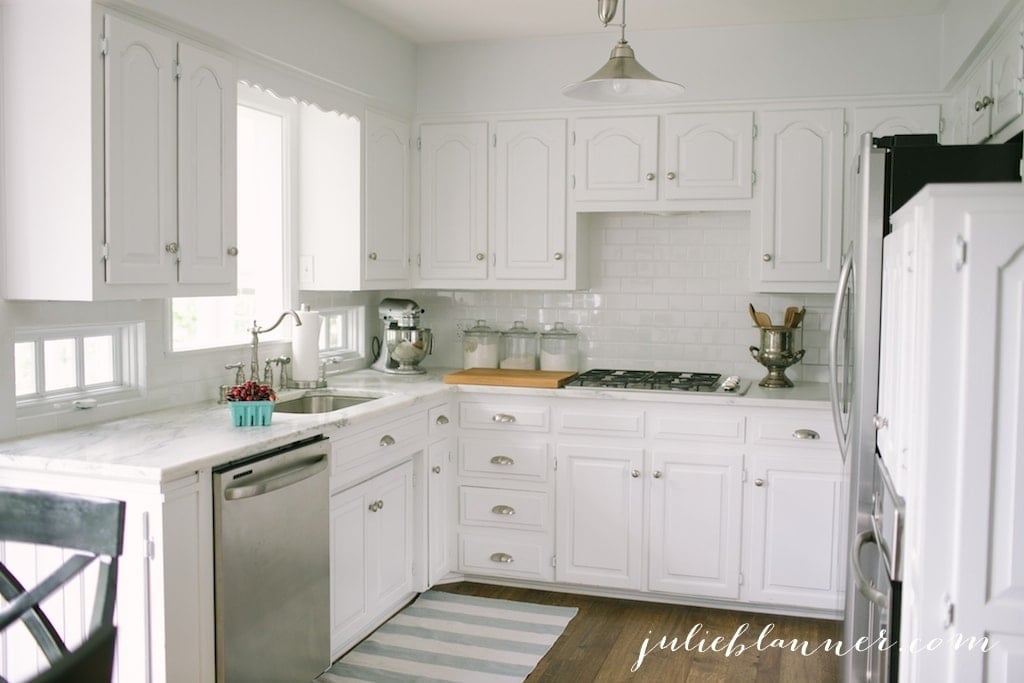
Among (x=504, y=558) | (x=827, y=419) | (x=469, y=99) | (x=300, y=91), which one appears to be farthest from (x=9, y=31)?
(x=827, y=419)

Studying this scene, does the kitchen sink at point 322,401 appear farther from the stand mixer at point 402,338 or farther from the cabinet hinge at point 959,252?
the cabinet hinge at point 959,252

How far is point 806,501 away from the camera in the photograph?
151 inches

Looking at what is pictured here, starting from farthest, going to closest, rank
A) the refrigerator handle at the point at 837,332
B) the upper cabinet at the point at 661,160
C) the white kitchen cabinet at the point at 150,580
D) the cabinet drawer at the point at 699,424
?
the upper cabinet at the point at 661,160 < the cabinet drawer at the point at 699,424 < the refrigerator handle at the point at 837,332 < the white kitchen cabinet at the point at 150,580

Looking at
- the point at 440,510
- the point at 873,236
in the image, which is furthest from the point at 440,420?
the point at 873,236

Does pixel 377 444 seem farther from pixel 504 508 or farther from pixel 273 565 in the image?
pixel 504 508

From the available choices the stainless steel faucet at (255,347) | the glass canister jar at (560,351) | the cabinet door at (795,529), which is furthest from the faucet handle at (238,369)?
the cabinet door at (795,529)

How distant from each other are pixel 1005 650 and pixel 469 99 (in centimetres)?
343

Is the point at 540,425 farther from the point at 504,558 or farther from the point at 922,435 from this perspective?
the point at 922,435

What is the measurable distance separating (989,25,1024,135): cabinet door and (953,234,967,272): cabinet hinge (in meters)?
1.11

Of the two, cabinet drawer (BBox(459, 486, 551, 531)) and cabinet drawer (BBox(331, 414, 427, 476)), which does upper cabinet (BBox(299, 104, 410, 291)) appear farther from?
cabinet drawer (BBox(459, 486, 551, 531))

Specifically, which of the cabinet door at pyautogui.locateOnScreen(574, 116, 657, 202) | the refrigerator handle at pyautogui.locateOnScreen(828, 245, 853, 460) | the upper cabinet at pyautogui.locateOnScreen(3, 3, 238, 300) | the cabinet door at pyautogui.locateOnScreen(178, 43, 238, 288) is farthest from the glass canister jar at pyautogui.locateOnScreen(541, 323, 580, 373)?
the upper cabinet at pyautogui.locateOnScreen(3, 3, 238, 300)

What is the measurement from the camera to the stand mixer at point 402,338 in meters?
4.54

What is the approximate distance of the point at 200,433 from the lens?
2.88m

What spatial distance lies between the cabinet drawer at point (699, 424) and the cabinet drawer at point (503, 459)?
51 cm
